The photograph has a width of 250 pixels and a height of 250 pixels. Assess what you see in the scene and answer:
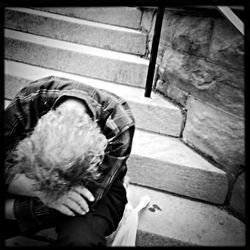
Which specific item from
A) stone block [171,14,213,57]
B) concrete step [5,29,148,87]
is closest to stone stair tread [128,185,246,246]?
stone block [171,14,213,57]

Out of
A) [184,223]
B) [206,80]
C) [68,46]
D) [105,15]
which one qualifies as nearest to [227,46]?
[206,80]

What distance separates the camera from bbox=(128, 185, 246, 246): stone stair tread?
1.15 m

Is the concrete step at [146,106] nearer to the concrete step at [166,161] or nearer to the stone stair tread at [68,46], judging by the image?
the concrete step at [166,161]

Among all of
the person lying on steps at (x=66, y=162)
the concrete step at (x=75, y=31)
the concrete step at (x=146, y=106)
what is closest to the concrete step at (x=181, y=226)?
the person lying on steps at (x=66, y=162)

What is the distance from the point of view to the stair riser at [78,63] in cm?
201

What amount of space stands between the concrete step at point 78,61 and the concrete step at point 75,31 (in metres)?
0.30

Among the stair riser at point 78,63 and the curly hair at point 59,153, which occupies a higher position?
the stair riser at point 78,63

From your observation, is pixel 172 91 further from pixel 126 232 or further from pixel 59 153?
pixel 59 153

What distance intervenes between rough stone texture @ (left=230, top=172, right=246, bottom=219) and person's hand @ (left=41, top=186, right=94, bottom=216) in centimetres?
90

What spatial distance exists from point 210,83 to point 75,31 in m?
1.62

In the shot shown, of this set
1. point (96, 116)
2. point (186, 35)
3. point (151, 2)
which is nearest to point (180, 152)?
point (96, 116)

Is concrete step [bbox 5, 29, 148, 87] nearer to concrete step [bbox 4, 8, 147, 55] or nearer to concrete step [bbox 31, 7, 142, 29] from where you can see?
concrete step [bbox 4, 8, 147, 55]

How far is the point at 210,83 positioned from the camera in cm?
142

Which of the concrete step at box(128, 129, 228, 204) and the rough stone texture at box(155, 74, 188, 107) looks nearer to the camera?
the concrete step at box(128, 129, 228, 204)
